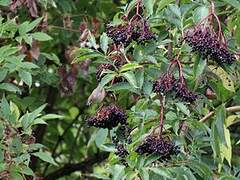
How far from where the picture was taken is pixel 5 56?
6.72 feet

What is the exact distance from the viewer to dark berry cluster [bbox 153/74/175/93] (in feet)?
4.62

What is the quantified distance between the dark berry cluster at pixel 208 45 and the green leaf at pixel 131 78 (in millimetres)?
175

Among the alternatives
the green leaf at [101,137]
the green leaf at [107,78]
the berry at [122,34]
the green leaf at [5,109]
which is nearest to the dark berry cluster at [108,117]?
the green leaf at [107,78]

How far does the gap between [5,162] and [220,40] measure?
0.83m

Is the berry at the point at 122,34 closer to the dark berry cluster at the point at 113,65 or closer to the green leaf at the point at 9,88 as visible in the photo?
the dark berry cluster at the point at 113,65

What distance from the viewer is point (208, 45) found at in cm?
137

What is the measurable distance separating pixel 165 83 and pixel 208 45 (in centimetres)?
12

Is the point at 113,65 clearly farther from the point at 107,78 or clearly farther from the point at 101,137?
the point at 101,137

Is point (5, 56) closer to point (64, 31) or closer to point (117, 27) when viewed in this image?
point (117, 27)

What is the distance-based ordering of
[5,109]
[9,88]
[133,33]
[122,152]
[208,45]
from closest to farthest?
[208,45], [133,33], [122,152], [5,109], [9,88]

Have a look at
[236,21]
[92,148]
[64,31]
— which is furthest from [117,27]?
[92,148]

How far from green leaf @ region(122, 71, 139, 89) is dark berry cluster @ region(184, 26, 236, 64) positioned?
18 centimetres

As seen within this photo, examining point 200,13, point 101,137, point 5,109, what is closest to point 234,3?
point 200,13

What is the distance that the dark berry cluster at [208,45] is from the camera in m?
1.37
